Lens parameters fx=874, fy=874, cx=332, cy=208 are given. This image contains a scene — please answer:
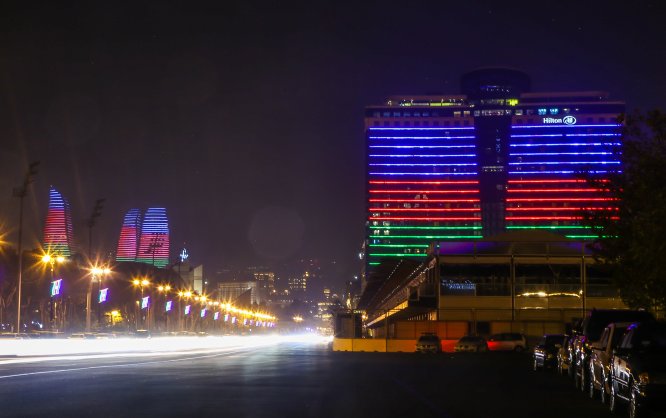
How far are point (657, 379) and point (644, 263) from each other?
9626 millimetres

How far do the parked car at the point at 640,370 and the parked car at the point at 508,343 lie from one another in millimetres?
38028

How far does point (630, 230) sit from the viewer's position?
1000 inches

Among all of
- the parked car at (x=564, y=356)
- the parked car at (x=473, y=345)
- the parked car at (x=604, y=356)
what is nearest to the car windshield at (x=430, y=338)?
the parked car at (x=473, y=345)

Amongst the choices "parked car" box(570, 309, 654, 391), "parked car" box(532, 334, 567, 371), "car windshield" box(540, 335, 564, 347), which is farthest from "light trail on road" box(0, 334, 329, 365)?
"parked car" box(570, 309, 654, 391)

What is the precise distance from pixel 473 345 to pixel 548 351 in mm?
22790

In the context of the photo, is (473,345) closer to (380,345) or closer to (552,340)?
(380,345)

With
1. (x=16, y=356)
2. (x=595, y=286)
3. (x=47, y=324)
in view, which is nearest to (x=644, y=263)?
(x=16, y=356)

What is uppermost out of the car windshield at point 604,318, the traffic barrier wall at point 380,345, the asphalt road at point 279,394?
the car windshield at point 604,318

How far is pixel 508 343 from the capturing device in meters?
55.0

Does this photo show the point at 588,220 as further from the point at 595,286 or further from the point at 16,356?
the point at 595,286

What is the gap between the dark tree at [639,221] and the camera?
878 inches

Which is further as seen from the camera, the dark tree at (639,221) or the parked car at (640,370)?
the dark tree at (639,221)

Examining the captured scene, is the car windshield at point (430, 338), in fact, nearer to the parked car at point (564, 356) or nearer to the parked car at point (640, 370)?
the parked car at point (564, 356)

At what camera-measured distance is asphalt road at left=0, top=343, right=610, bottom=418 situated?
15.5 metres
